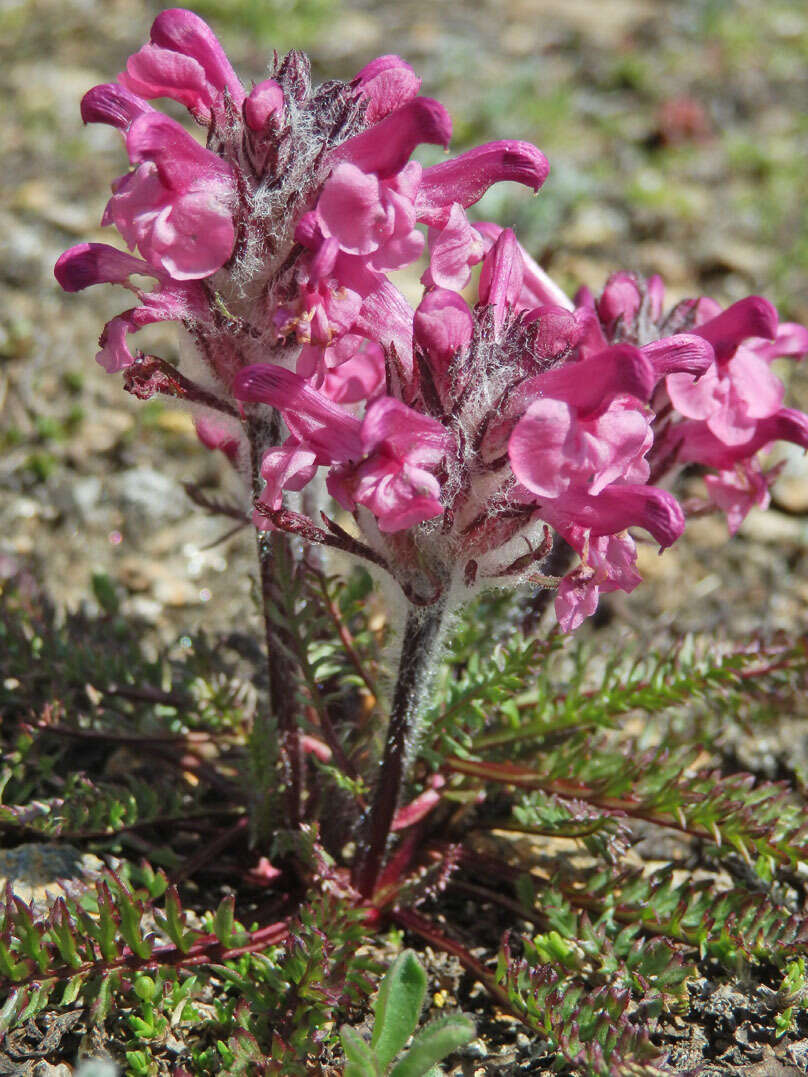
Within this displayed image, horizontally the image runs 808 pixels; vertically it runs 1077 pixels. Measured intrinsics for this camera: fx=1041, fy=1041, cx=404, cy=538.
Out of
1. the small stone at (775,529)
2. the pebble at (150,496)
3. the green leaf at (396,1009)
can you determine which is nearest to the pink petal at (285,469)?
the green leaf at (396,1009)

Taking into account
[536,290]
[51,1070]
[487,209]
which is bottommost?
[51,1070]

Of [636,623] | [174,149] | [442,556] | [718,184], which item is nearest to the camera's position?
[174,149]

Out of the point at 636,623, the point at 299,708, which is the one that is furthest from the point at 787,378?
the point at 299,708

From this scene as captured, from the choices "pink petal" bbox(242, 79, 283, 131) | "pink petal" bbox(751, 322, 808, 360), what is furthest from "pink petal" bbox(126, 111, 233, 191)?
"pink petal" bbox(751, 322, 808, 360)

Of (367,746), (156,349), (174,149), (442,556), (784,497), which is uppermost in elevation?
(174,149)

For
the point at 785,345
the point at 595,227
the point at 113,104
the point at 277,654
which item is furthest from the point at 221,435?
the point at 595,227

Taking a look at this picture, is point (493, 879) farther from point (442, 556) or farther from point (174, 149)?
point (174, 149)

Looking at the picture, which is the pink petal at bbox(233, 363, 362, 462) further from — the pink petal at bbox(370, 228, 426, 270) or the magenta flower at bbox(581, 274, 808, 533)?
the magenta flower at bbox(581, 274, 808, 533)

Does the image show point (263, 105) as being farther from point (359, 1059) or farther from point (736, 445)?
point (359, 1059)
